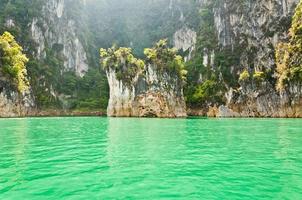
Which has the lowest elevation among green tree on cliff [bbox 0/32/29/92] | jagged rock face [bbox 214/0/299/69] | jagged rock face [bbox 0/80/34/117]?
jagged rock face [bbox 0/80/34/117]

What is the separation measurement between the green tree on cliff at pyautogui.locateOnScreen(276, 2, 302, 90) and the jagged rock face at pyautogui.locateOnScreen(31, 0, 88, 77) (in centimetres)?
6712

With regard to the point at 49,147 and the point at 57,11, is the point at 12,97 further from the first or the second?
the point at 57,11

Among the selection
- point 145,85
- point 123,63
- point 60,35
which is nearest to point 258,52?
point 145,85

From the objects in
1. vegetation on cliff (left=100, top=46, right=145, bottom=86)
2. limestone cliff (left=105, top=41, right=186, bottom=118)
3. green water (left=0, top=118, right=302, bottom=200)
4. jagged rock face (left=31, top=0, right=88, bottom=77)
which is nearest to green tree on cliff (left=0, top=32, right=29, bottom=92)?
vegetation on cliff (left=100, top=46, right=145, bottom=86)

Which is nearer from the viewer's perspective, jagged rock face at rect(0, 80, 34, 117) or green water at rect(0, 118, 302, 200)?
green water at rect(0, 118, 302, 200)

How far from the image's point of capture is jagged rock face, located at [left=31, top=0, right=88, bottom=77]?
10162 centimetres

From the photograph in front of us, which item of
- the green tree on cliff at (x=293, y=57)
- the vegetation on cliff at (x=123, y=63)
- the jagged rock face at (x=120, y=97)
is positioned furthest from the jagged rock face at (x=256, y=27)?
the jagged rock face at (x=120, y=97)

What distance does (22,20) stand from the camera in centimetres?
9819

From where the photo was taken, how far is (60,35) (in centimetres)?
11175

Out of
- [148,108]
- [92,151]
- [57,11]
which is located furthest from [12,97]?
[57,11]

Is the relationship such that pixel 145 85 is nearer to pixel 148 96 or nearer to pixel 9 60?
pixel 148 96

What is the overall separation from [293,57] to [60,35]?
76.3 metres

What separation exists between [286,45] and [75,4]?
8386cm

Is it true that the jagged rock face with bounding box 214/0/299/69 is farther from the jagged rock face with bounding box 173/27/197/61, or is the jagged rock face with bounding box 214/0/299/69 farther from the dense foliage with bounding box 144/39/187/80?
the jagged rock face with bounding box 173/27/197/61
